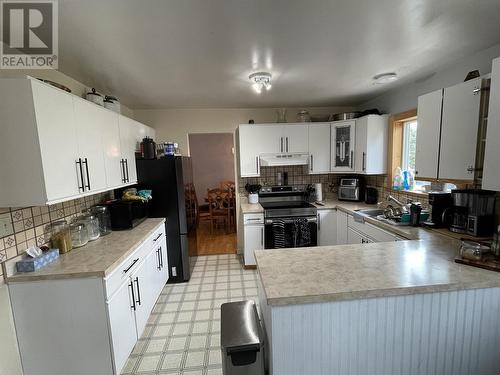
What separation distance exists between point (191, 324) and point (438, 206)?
252 cm

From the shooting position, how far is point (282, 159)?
3529 mm

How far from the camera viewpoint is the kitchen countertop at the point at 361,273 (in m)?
1.10

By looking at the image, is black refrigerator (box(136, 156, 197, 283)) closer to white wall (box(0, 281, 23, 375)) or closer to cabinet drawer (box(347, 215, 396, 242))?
white wall (box(0, 281, 23, 375))

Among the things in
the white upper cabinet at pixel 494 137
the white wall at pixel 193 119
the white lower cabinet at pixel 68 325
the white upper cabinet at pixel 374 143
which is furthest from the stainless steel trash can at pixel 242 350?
the white wall at pixel 193 119

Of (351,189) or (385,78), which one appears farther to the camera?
(351,189)

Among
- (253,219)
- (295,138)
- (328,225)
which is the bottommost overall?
(328,225)

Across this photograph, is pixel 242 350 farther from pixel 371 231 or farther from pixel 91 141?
pixel 371 231

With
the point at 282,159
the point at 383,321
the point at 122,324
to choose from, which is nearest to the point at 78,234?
the point at 122,324

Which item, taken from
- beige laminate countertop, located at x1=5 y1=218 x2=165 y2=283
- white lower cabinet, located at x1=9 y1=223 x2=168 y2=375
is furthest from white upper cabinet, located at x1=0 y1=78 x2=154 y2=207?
white lower cabinet, located at x1=9 y1=223 x2=168 y2=375

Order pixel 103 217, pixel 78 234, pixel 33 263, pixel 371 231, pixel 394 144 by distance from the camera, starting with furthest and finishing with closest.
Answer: pixel 394 144, pixel 371 231, pixel 103 217, pixel 78 234, pixel 33 263

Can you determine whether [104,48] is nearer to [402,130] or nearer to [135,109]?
[135,109]

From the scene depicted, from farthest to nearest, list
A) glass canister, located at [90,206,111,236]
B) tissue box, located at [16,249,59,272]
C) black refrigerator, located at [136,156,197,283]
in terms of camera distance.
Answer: black refrigerator, located at [136,156,197,283], glass canister, located at [90,206,111,236], tissue box, located at [16,249,59,272]

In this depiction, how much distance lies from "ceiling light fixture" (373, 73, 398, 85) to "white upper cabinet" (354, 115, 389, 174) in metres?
0.60

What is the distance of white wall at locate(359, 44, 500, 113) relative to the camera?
6.18 ft
